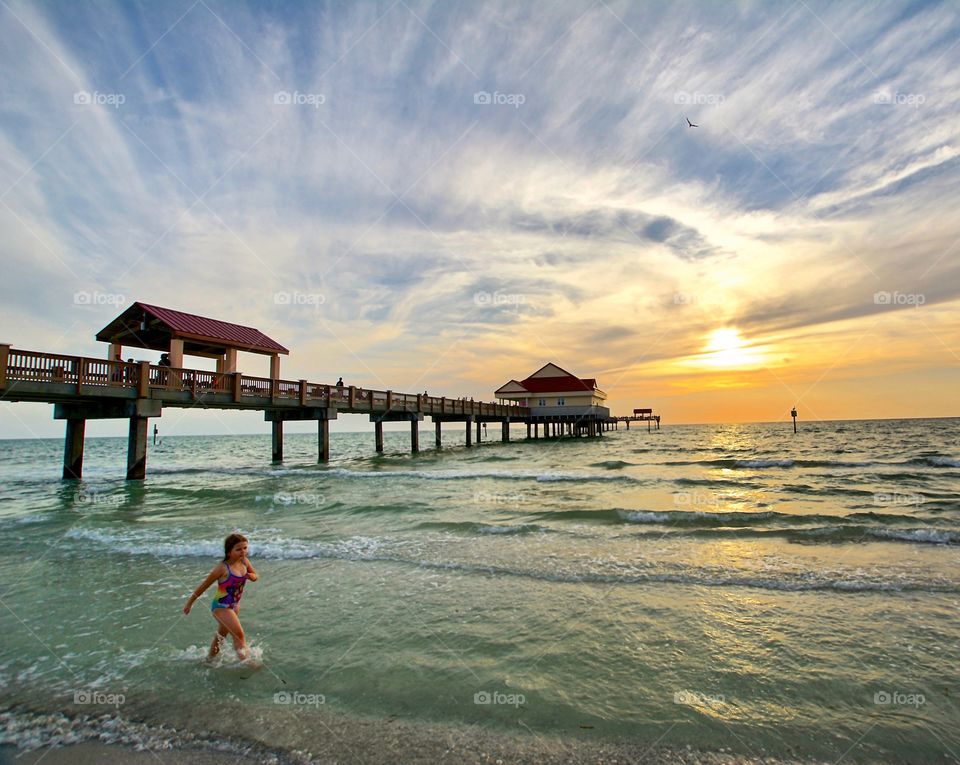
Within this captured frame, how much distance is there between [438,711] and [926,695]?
4055 millimetres

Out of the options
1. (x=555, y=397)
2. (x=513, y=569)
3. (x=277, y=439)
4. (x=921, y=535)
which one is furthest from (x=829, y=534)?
(x=555, y=397)

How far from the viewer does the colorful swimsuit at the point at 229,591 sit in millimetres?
4910

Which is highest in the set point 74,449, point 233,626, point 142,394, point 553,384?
point 553,384

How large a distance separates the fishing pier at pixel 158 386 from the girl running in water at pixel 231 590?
46.3 feet

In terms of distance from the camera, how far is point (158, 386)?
62.3ft

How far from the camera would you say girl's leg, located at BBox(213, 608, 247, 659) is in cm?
489

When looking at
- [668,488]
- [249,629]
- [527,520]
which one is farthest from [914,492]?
[249,629]

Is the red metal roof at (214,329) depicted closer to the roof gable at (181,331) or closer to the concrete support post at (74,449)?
the roof gable at (181,331)

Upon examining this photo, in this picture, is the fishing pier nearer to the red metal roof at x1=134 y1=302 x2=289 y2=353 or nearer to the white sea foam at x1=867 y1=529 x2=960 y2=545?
the red metal roof at x1=134 y1=302 x2=289 y2=353

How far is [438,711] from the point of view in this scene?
4.03 meters

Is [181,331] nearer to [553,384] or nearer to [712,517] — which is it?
[712,517]

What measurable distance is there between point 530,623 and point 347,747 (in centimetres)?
272

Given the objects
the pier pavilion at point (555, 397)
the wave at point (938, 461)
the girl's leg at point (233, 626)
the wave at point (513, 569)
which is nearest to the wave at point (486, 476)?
the wave at point (513, 569)

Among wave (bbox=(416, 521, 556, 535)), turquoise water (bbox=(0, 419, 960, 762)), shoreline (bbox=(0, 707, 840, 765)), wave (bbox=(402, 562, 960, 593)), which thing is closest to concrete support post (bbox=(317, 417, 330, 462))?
turquoise water (bbox=(0, 419, 960, 762))
